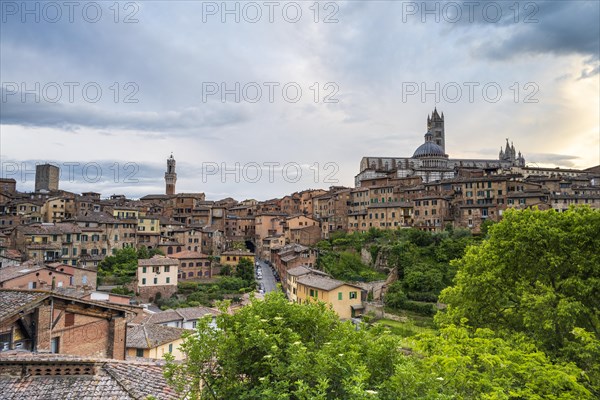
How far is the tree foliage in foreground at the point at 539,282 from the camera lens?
14516 mm

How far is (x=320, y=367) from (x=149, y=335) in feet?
72.0

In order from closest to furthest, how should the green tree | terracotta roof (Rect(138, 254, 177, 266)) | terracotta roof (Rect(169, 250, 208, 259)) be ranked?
the green tree
terracotta roof (Rect(138, 254, 177, 266))
terracotta roof (Rect(169, 250, 208, 259))

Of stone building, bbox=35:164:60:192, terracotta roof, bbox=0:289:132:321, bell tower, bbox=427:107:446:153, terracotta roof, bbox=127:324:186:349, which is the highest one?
bell tower, bbox=427:107:446:153

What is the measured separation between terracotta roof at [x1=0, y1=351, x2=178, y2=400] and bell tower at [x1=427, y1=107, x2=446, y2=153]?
139051 mm

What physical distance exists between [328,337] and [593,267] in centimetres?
1241

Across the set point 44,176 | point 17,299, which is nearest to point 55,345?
point 17,299

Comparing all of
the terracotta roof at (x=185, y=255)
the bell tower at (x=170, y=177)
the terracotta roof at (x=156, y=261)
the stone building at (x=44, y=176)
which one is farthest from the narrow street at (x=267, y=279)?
the stone building at (x=44, y=176)

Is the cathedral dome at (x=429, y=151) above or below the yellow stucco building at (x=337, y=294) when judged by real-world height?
above

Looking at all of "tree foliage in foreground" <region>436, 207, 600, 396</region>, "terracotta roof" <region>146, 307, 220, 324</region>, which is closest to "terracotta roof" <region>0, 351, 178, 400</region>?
"tree foliage in foreground" <region>436, 207, 600, 396</region>

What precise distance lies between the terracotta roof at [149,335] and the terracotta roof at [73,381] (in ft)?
53.5

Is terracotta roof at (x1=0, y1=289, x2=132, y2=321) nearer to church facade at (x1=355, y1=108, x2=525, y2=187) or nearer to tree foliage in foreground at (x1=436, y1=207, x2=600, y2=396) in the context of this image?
tree foliage in foreground at (x1=436, y1=207, x2=600, y2=396)

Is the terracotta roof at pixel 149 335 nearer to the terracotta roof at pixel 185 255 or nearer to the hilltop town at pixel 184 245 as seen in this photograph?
the hilltop town at pixel 184 245

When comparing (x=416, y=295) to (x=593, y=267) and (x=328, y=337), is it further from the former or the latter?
(x=328, y=337)

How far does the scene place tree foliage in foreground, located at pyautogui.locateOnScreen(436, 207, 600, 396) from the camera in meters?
14.5
